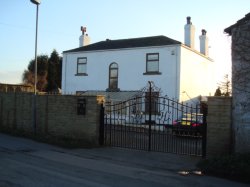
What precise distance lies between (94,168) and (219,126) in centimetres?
420

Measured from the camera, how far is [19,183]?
26.6 feet

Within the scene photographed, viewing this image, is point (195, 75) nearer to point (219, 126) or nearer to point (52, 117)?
point (52, 117)

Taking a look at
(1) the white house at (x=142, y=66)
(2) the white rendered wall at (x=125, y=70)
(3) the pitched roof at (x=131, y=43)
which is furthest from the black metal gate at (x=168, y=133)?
(3) the pitched roof at (x=131, y=43)

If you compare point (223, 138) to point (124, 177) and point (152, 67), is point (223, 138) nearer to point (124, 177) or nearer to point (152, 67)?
point (124, 177)

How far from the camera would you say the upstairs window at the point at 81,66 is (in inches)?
1258

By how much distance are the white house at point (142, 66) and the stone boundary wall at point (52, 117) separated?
1139 centimetres

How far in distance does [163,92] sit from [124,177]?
18544 mm

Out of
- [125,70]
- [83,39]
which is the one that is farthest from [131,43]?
[83,39]

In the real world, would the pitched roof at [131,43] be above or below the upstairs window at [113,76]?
above

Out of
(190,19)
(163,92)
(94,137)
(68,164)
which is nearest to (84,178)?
(68,164)

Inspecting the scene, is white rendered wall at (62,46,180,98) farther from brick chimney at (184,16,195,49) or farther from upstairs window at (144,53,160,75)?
brick chimney at (184,16,195,49)

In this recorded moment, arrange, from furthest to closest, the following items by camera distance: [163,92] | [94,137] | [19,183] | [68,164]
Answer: [163,92] → [94,137] → [68,164] → [19,183]

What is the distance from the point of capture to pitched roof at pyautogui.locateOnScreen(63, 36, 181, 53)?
28406 mm

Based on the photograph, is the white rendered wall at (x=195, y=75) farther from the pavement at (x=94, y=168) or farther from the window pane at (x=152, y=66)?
the pavement at (x=94, y=168)
